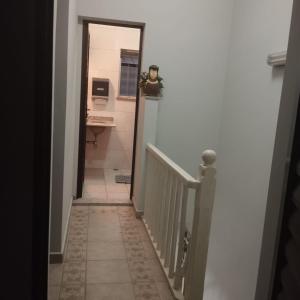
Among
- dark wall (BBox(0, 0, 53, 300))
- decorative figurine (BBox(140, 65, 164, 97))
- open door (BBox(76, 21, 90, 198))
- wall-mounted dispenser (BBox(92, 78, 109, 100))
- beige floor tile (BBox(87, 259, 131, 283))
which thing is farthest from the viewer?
wall-mounted dispenser (BBox(92, 78, 109, 100))

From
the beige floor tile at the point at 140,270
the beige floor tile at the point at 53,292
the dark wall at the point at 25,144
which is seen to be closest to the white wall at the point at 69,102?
the beige floor tile at the point at 53,292

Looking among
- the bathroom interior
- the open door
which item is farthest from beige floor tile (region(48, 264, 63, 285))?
the bathroom interior

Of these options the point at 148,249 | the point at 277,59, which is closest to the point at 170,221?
the point at 148,249

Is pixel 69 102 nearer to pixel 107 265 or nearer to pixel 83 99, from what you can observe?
pixel 83 99

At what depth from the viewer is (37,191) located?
1314mm

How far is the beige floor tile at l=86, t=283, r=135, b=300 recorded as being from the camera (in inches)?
86.2

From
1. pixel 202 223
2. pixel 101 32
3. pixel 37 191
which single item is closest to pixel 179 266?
pixel 202 223

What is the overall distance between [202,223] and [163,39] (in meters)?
2.24

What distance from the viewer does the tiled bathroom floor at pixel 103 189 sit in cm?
399

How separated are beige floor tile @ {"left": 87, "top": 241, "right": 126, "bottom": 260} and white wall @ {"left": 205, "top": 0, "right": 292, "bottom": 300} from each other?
44.8 inches

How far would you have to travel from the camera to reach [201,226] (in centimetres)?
201

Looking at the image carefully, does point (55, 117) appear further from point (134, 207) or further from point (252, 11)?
point (252, 11)

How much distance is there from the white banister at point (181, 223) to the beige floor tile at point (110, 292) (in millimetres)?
306

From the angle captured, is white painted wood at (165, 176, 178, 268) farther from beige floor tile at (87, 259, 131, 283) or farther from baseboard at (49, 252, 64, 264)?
baseboard at (49, 252, 64, 264)
